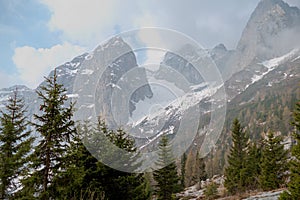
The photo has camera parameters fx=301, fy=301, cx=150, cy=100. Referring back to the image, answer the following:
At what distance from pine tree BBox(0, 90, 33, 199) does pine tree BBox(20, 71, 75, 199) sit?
79.7 inches

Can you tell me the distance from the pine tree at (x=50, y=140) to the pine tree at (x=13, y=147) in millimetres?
2024

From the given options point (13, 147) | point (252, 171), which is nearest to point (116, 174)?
point (13, 147)

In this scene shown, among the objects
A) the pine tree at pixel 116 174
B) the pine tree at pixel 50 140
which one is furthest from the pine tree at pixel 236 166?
the pine tree at pixel 50 140

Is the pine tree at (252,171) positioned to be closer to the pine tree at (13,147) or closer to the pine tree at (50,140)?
the pine tree at (13,147)

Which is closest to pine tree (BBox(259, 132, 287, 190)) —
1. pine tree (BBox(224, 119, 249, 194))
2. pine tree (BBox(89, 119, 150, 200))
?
pine tree (BBox(224, 119, 249, 194))

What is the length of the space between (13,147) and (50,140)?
15.8ft

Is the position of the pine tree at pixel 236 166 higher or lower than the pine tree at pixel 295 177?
higher

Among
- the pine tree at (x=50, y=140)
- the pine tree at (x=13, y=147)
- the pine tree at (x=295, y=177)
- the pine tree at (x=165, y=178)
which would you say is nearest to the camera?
the pine tree at (x=50, y=140)

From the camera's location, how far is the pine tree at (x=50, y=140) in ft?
43.2

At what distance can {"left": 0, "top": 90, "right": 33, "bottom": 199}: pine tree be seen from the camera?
51.6 feet

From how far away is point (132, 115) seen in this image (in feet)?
60.5

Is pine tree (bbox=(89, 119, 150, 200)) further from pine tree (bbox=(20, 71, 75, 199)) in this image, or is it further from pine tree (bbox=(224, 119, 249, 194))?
pine tree (bbox=(224, 119, 249, 194))

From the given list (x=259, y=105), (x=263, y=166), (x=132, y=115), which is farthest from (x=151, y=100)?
(x=259, y=105)

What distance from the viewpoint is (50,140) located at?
1353 centimetres
